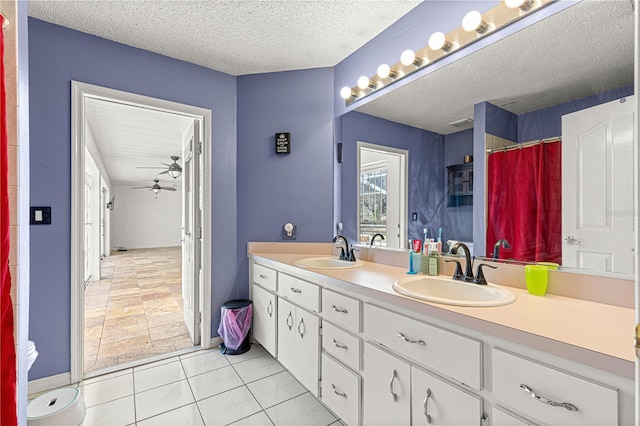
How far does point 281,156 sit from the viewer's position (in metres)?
2.58

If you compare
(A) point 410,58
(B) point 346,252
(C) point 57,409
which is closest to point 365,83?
(A) point 410,58

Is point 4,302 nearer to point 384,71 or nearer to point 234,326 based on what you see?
point 234,326

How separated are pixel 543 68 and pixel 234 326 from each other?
251 centimetres

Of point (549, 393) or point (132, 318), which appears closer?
point (549, 393)

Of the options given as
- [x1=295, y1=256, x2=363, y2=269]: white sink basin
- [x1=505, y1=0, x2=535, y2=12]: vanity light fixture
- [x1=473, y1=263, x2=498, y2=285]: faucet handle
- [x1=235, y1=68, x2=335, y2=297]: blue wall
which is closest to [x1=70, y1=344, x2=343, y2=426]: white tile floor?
[x1=235, y1=68, x2=335, y2=297]: blue wall

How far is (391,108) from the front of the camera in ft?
6.55

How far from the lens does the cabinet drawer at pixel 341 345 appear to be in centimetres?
141

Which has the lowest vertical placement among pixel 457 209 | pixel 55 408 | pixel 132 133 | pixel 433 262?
pixel 55 408

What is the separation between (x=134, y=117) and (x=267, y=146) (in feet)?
6.74

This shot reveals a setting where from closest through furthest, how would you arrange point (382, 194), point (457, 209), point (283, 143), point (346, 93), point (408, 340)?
point (408, 340) < point (457, 209) < point (382, 194) < point (346, 93) < point (283, 143)

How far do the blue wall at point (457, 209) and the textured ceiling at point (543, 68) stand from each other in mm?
62

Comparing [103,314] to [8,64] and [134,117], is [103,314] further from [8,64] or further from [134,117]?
[8,64]

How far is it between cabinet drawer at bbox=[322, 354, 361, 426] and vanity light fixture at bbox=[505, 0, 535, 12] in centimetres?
185

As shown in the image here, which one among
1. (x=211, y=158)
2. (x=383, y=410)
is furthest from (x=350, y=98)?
(x=383, y=410)
